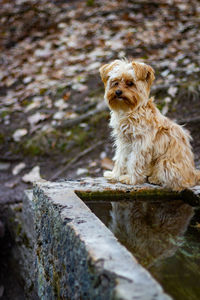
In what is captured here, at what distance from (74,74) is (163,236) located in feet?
19.2

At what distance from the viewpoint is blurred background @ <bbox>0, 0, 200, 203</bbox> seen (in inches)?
248

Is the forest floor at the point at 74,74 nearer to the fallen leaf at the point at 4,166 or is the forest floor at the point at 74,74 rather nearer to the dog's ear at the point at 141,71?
the fallen leaf at the point at 4,166

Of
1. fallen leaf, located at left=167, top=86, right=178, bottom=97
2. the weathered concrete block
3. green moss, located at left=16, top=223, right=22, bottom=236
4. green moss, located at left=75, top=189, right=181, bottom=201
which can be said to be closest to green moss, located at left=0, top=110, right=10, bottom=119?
green moss, located at left=16, top=223, right=22, bottom=236

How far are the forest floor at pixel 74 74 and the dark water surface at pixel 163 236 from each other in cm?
225

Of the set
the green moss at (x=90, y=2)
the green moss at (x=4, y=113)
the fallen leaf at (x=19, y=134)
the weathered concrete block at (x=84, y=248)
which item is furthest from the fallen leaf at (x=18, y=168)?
the green moss at (x=90, y=2)

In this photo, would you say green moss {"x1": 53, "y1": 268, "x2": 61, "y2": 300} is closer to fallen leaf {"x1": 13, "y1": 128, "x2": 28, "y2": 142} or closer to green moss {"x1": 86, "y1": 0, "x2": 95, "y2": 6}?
fallen leaf {"x1": 13, "y1": 128, "x2": 28, "y2": 142}

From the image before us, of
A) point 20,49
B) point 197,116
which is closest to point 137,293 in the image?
point 197,116

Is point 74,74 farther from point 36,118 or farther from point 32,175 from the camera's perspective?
point 32,175

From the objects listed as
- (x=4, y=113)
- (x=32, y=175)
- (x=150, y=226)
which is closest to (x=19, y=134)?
(x=4, y=113)

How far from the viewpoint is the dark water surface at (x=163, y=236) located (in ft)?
7.50

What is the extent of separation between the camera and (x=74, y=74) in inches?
316

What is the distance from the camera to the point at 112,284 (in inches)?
Answer: 73.0

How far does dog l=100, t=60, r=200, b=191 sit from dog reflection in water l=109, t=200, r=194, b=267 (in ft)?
1.14

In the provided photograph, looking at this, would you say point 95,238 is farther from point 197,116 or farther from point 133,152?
point 197,116
